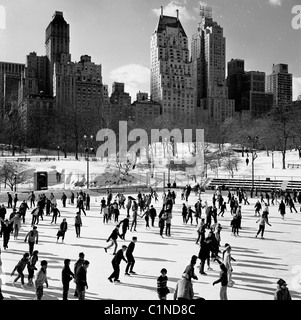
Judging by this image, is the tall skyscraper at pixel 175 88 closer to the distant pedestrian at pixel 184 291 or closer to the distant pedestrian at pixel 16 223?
the distant pedestrian at pixel 16 223

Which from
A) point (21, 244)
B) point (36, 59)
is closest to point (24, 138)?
point (21, 244)

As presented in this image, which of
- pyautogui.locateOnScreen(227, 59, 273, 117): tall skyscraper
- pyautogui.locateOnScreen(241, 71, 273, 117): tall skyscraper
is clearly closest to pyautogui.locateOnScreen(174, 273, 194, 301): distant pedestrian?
pyautogui.locateOnScreen(241, 71, 273, 117): tall skyscraper

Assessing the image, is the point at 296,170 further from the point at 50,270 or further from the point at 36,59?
the point at 36,59

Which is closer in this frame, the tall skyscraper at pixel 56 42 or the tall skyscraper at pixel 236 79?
the tall skyscraper at pixel 56 42

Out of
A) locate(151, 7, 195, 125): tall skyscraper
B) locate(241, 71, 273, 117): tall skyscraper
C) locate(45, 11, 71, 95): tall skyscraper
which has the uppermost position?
locate(45, 11, 71, 95): tall skyscraper

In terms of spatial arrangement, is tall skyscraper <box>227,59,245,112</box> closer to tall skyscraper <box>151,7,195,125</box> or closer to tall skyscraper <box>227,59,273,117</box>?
tall skyscraper <box>227,59,273,117</box>

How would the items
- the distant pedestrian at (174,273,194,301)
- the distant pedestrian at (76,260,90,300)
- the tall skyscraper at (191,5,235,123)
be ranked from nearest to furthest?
the distant pedestrian at (174,273,194,301) < the distant pedestrian at (76,260,90,300) < the tall skyscraper at (191,5,235,123)

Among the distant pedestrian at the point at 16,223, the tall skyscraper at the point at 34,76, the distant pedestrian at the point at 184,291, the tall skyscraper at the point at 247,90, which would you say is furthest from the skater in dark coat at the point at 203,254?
the tall skyscraper at the point at 34,76

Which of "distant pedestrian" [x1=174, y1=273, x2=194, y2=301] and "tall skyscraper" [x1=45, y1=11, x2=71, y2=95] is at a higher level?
"tall skyscraper" [x1=45, y1=11, x2=71, y2=95]
